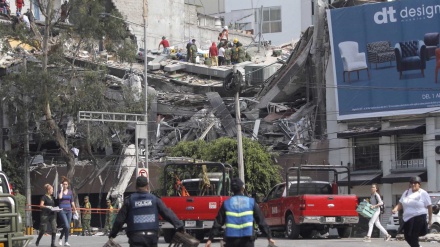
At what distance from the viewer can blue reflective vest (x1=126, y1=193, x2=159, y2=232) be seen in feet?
42.6

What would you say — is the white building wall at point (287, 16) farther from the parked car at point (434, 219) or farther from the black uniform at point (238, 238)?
the black uniform at point (238, 238)

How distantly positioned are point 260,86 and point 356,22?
29.2 feet

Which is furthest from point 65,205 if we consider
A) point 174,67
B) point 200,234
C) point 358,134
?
point 174,67

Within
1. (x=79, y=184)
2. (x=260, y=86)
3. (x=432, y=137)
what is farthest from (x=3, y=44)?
(x=432, y=137)

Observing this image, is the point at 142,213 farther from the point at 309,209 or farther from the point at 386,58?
the point at 386,58

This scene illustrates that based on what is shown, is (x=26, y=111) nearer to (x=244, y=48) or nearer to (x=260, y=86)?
(x=260, y=86)

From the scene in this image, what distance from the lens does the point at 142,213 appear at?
42.7 ft

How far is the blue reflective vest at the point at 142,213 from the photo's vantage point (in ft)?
42.6

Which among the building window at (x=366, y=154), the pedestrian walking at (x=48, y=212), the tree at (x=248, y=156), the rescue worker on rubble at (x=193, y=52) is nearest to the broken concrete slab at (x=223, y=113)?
the tree at (x=248, y=156)

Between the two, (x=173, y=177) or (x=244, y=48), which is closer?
(x=173, y=177)

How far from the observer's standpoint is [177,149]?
44438mm

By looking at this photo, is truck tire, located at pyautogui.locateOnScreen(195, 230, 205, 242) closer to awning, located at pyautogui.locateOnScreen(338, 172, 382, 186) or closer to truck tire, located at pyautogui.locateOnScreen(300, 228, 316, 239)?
truck tire, located at pyautogui.locateOnScreen(300, 228, 316, 239)

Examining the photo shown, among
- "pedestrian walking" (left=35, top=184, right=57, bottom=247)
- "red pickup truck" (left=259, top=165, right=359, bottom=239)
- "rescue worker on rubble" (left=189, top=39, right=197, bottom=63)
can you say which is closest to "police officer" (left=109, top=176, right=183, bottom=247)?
"pedestrian walking" (left=35, top=184, right=57, bottom=247)

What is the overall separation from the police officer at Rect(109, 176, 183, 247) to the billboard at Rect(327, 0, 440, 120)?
32.5 m
